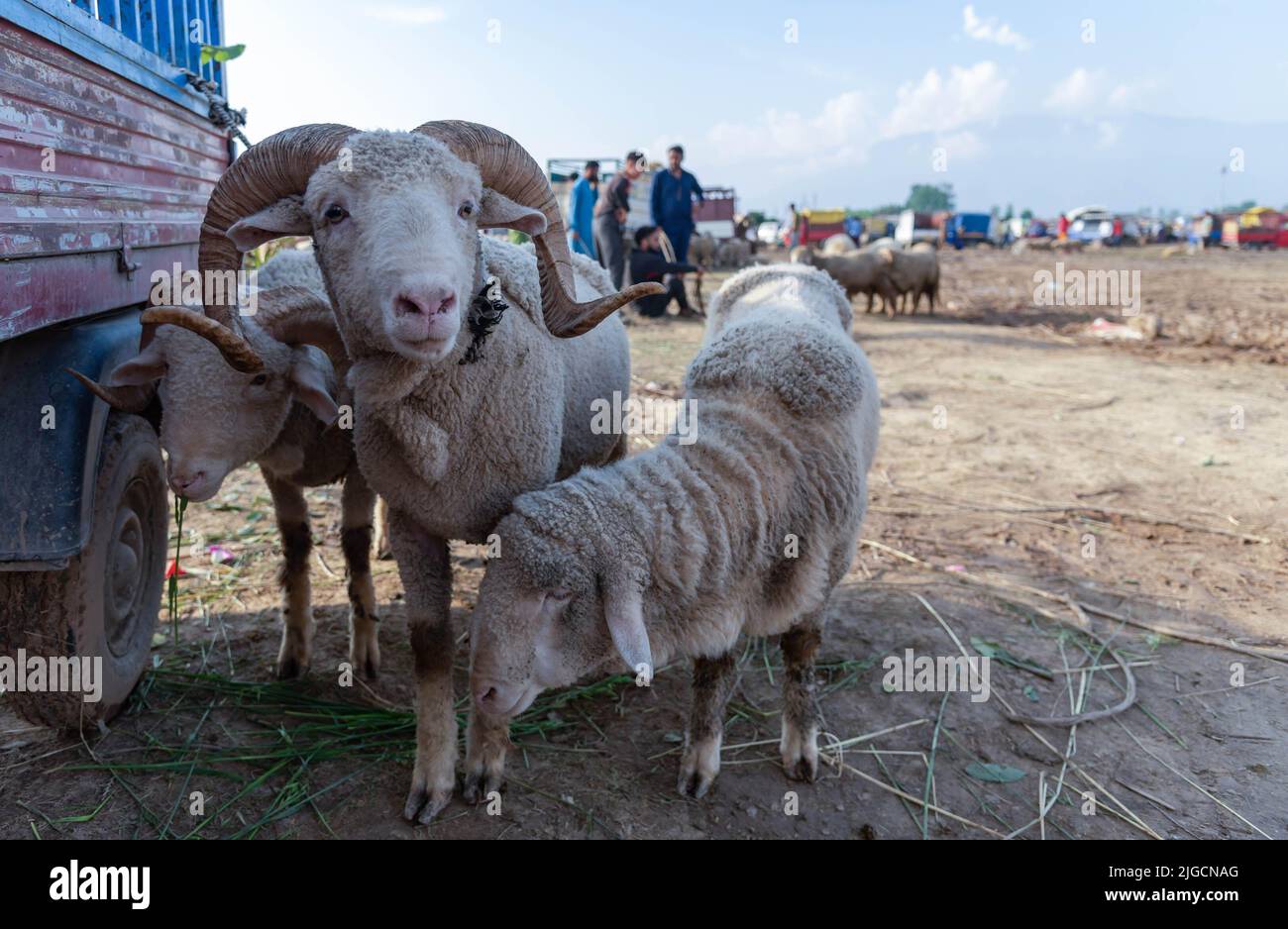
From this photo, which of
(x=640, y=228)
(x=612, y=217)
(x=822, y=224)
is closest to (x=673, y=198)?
(x=640, y=228)

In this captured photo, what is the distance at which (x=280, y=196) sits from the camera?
2.59 metres

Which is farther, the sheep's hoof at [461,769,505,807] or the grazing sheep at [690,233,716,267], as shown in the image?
the grazing sheep at [690,233,716,267]

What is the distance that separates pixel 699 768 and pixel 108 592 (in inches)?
85.0

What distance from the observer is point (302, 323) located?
3094 millimetres

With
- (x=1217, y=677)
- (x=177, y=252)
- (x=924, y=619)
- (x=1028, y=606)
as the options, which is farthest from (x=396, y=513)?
(x=1217, y=677)

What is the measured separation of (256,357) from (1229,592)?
15.6 feet

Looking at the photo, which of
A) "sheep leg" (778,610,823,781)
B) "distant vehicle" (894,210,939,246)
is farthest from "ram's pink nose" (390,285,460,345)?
"distant vehicle" (894,210,939,246)

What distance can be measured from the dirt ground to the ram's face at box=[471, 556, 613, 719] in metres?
0.58

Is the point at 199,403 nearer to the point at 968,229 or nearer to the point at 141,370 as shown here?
the point at 141,370

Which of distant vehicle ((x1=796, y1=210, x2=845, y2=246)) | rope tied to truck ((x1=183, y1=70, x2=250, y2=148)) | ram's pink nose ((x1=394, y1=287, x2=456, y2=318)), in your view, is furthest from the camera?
distant vehicle ((x1=796, y1=210, x2=845, y2=246))

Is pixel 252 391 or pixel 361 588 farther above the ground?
pixel 252 391

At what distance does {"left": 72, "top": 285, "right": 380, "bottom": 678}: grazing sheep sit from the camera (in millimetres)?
2857

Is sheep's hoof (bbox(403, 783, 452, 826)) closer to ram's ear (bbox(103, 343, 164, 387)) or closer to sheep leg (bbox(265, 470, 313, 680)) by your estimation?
sheep leg (bbox(265, 470, 313, 680))

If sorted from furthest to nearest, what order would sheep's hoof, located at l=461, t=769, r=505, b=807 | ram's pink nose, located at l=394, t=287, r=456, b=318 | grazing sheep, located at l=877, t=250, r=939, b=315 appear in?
grazing sheep, located at l=877, t=250, r=939, b=315, sheep's hoof, located at l=461, t=769, r=505, b=807, ram's pink nose, located at l=394, t=287, r=456, b=318
